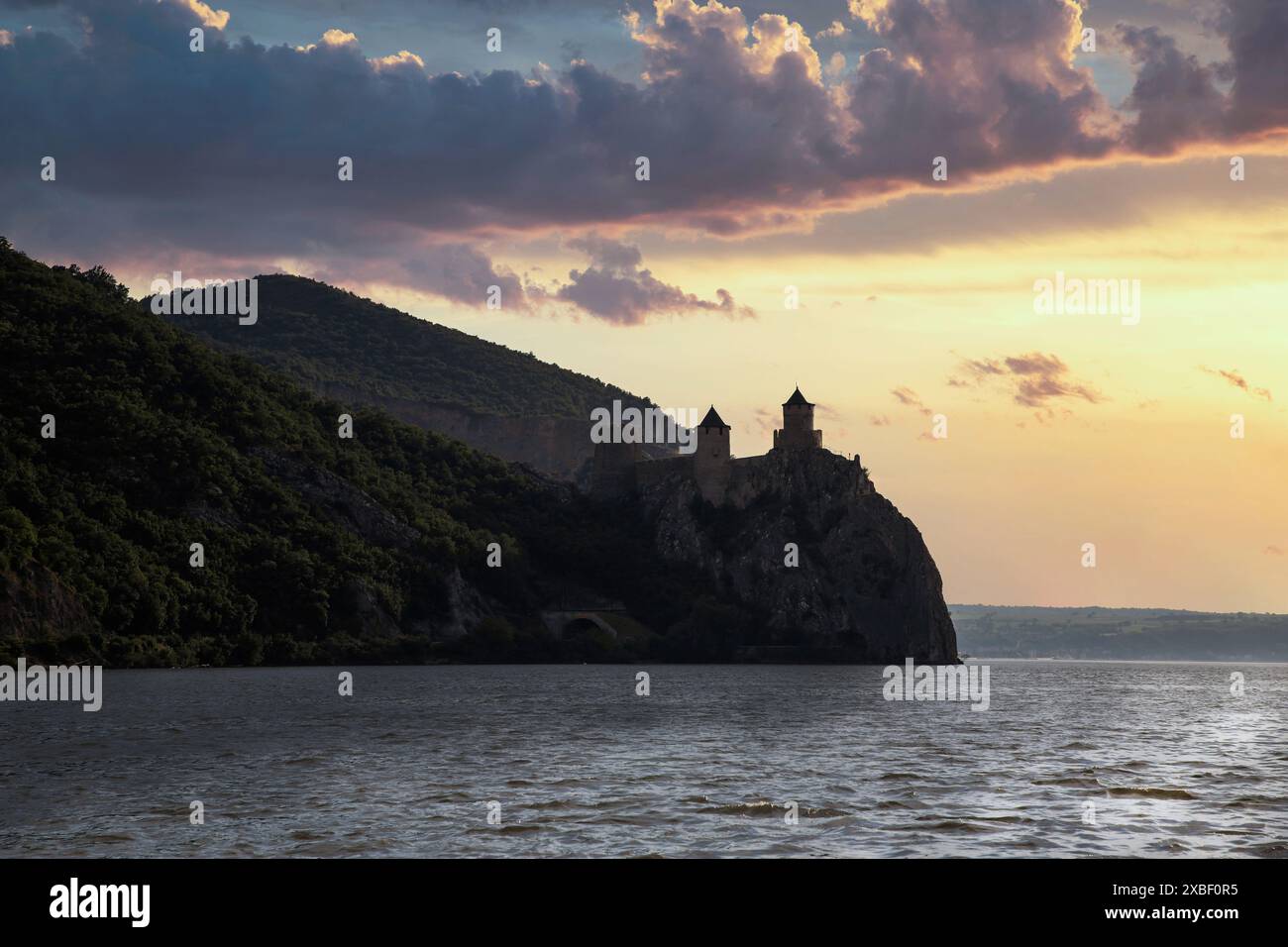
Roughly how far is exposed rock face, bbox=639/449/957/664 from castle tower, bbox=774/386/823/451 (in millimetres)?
2863

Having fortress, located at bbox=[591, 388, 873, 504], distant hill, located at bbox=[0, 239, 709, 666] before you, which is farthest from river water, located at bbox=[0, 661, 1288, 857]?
fortress, located at bbox=[591, 388, 873, 504]

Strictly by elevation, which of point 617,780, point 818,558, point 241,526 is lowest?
point 617,780

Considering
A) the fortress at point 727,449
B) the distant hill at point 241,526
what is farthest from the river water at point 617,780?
the fortress at point 727,449

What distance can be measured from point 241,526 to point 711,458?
6629 centimetres

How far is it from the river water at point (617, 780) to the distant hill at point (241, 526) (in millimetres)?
34631

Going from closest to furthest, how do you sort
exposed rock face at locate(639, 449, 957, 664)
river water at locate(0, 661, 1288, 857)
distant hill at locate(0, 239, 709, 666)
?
river water at locate(0, 661, 1288, 857), distant hill at locate(0, 239, 709, 666), exposed rock face at locate(639, 449, 957, 664)

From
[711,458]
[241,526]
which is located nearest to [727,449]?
[711,458]

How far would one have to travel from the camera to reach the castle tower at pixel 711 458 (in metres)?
186

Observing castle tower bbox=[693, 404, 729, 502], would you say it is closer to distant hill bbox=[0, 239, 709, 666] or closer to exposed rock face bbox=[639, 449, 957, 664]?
exposed rock face bbox=[639, 449, 957, 664]

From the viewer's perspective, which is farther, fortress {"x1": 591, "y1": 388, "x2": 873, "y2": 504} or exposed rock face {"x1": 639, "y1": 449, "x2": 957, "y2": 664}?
fortress {"x1": 591, "y1": 388, "x2": 873, "y2": 504}

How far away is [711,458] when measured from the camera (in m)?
→ 187

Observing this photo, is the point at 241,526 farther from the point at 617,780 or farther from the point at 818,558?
the point at 617,780

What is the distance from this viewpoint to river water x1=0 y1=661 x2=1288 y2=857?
28656mm
